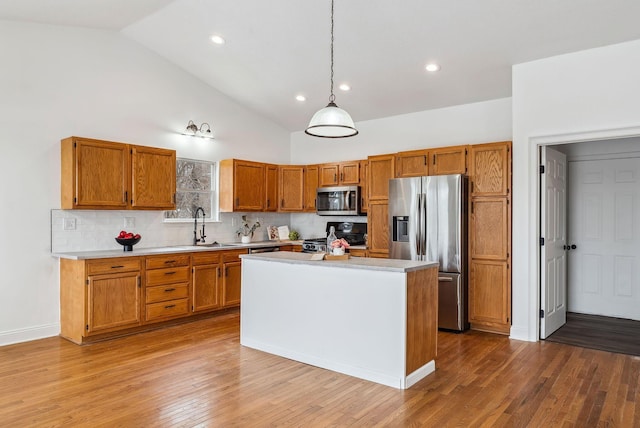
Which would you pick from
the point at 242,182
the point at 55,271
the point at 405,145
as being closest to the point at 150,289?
the point at 55,271

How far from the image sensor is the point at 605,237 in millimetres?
5785

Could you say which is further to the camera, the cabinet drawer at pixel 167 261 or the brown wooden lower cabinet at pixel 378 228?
the brown wooden lower cabinet at pixel 378 228

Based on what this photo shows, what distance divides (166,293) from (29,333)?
1388 mm

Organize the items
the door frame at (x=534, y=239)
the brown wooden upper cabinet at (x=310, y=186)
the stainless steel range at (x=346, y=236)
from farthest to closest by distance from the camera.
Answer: the brown wooden upper cabinet at (x=310, y=186)
the stainless steel range at (x=346, y=236)
the door frame at (x=534, y=239)

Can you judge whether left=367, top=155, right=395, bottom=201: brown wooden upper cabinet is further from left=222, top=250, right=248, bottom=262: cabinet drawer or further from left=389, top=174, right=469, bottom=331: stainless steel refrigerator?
left=222, top=250, right=248, bottom=262: cabinet drawer

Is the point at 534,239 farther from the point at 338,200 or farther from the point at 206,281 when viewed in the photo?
the point at 206,281

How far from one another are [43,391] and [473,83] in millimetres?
5116

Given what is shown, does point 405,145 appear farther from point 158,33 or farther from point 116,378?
point 116,378

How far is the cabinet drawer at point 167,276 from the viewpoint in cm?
501

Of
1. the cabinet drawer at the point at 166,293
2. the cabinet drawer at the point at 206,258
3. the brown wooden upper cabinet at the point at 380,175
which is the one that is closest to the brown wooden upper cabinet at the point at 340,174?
the brown wooden upper cabinet at the point at 380,175

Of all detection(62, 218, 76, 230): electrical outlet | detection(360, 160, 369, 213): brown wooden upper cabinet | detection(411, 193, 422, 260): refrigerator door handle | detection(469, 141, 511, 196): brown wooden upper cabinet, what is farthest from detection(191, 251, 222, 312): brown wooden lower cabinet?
detection(469, 141, 511, 196): brown wooden upper cabinet

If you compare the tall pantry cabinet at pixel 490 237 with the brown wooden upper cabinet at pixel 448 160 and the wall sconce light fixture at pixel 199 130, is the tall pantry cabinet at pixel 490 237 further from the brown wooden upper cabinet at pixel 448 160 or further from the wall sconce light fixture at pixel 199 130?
the wall sconce light fixture at pixel 199 130

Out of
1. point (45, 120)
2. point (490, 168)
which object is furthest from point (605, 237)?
point (45, 120)

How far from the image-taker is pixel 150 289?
5000 millimetres
